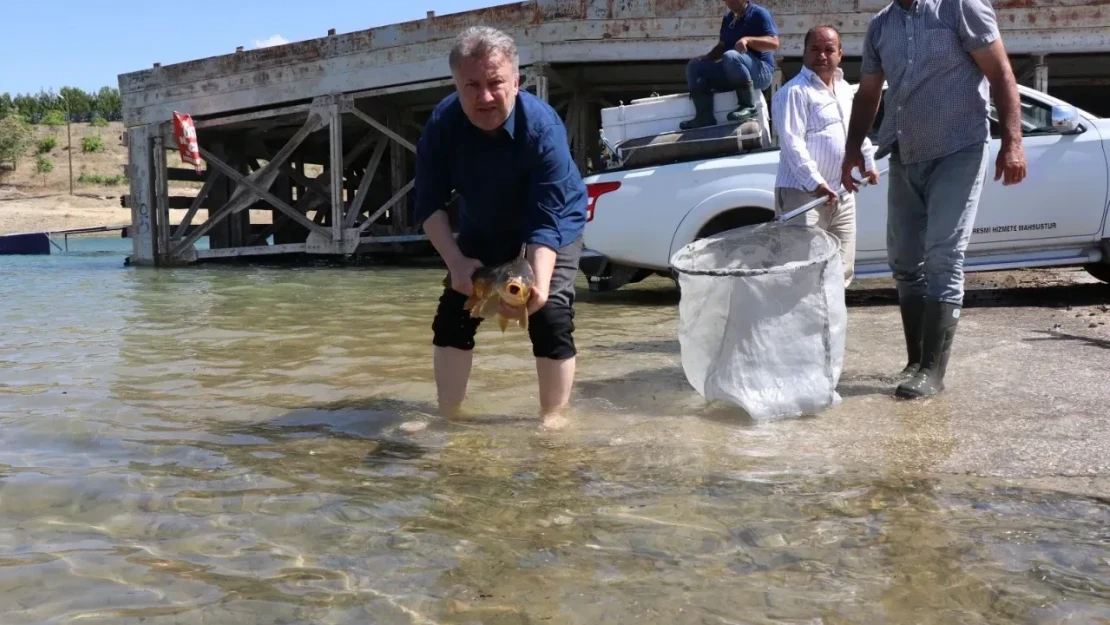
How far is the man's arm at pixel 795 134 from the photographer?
14.5 feet

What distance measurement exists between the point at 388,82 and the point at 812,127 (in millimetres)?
9359

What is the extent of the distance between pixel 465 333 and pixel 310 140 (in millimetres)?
15179

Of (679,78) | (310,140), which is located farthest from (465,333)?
(310,140)

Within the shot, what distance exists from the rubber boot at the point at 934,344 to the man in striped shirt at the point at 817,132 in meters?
0.71

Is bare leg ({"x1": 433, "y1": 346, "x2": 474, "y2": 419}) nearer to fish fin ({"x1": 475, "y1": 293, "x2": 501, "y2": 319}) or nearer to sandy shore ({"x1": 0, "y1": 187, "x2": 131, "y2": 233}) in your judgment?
fish fin ({"x1": 475, "y1": 293, "x2": 501, "y2": 319})

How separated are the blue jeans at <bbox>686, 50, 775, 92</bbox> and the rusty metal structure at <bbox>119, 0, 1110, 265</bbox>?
13.6 feet

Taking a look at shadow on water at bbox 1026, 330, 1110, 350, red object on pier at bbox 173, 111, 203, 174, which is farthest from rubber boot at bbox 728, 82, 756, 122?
red object on pier at bbox 173, 111, 203, 174

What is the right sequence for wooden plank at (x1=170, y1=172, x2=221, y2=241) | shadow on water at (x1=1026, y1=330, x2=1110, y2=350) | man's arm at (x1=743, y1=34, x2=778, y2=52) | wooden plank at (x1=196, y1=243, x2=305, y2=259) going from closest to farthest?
shadow on water at (x1=1026, y1=330, x2=1110, y2=350) < man's arm at (x1=743, y1=34, x2=778, y2=52) < wooden plank at (x1=196, y1=243, x2=305, y2=259) < wooden plank at (x1=170, y1=172, x2=221, y2=241)

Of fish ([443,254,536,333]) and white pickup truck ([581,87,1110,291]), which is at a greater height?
white pickup truck ([581,87,1110,291])


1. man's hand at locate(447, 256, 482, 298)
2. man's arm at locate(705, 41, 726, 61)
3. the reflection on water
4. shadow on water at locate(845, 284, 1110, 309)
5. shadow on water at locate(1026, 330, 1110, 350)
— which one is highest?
man's arm at locate(705, 41, 726, 61)

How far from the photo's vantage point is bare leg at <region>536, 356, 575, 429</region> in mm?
3703

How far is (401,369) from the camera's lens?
16.7ft

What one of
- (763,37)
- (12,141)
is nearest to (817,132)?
(763,37)

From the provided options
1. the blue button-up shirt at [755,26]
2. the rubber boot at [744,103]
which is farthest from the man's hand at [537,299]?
the blue button-up shirt at [755,26]
